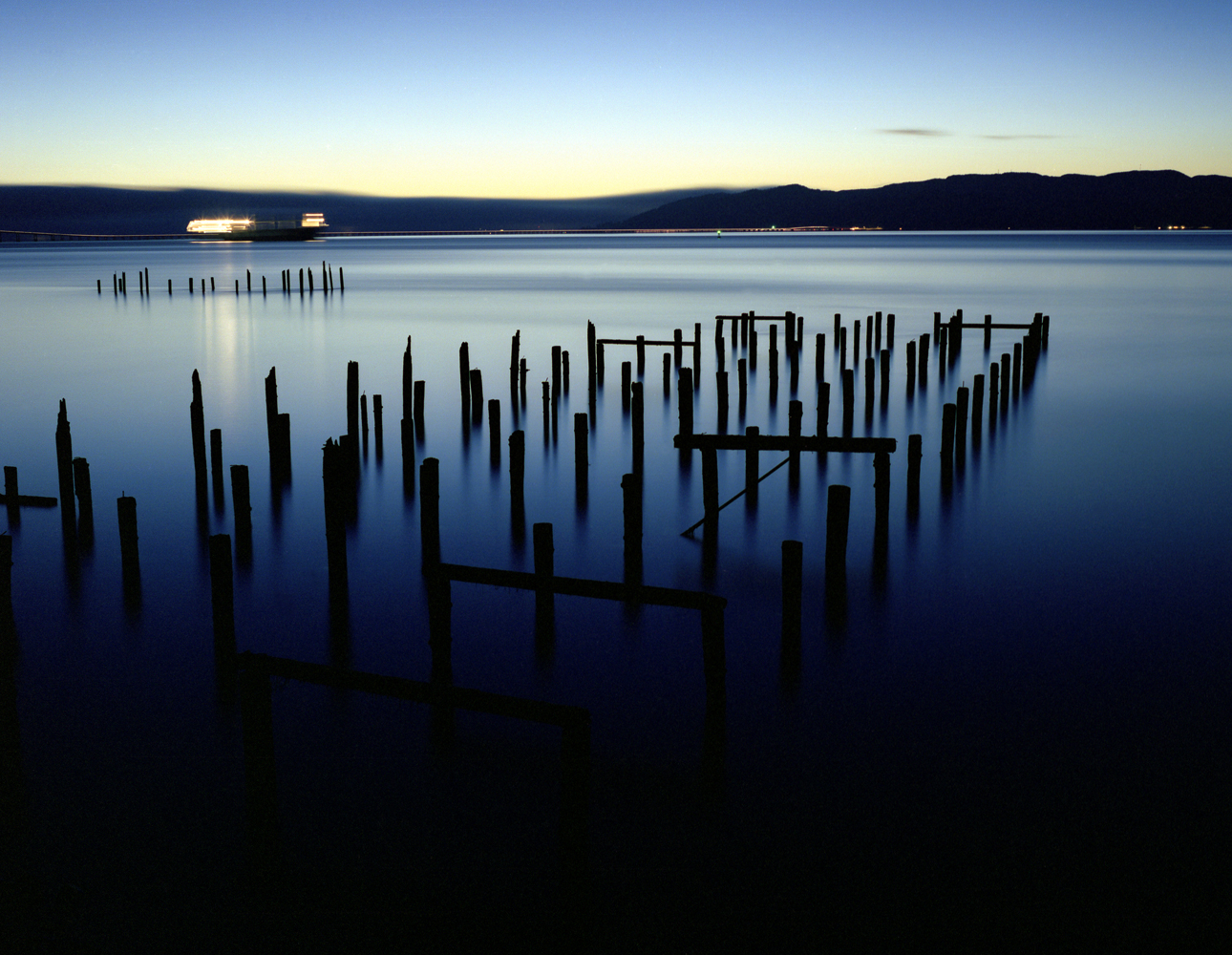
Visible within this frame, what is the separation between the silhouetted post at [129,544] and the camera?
9.49 metres

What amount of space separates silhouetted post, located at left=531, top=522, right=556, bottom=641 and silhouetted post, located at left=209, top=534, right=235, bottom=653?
2.11m

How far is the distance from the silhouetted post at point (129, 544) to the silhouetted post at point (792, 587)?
18.0 ft

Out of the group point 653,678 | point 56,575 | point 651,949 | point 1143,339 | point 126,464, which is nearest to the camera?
point 651,949

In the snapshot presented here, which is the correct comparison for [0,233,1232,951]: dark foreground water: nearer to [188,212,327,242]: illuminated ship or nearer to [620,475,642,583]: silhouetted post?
[620,475,642,583]: silhouetted post

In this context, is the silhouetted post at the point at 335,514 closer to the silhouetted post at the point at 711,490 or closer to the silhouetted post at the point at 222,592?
the silhouetted post at the point at 222,592

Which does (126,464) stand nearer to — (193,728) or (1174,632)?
(193,728)

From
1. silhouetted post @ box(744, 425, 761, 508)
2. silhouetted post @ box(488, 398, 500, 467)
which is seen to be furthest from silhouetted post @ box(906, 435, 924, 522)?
silhouetted post @ box(488, 398, 500, 467)

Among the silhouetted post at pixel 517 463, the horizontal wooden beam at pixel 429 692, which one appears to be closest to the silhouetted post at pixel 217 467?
the silhouetted post at pixel 517 463

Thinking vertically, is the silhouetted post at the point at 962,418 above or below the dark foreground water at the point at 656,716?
above

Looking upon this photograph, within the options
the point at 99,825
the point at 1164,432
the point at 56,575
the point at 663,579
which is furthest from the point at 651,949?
the point at 1164,432

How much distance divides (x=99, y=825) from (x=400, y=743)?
1782 millimetres

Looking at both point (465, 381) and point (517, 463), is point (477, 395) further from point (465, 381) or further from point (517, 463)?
point (517, 463)

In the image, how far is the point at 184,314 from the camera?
43.9 metres

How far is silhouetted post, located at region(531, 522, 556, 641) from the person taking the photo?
8.42 m
